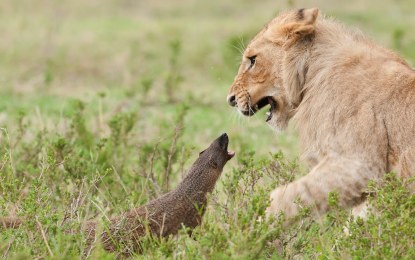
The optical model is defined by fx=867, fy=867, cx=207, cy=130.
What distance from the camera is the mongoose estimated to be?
4.99m

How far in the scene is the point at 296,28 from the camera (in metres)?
Answer: 5.46

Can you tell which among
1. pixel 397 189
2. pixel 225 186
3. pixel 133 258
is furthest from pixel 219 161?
pixel 397 189

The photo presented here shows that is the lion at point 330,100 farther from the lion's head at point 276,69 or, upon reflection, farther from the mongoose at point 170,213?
the mongoose at point 170,213

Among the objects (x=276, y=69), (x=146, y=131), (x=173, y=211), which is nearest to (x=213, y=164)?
(x=173, y=211)

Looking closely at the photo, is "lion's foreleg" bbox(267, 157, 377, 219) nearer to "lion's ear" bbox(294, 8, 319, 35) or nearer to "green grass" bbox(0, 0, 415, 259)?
"green grass" bbox(0, 0, 415, 259)

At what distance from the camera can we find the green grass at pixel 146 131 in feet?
14.8

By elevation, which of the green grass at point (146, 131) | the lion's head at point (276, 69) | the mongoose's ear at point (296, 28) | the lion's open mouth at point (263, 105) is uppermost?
the mongoose's ear at point (296, 28)

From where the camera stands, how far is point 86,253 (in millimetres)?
4844

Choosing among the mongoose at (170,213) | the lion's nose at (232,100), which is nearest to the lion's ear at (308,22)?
the lion's nose at (232,100)

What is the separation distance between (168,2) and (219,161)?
611 inches

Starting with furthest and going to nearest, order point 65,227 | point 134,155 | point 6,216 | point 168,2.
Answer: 1. point 168,2
2. point 134,155
3. point 6,216
4. point 65,227

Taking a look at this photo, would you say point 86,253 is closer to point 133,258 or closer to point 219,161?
point 133,258

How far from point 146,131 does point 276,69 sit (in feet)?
13.7

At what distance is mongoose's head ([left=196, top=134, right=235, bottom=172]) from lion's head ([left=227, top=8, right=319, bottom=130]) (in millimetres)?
310
